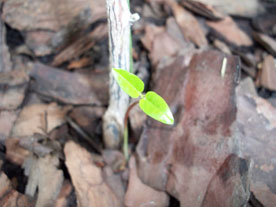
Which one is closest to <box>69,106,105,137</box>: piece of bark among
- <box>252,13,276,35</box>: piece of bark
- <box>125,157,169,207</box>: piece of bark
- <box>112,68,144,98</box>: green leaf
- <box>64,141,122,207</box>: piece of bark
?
<box>64,141,122,207</box>: piece of bark

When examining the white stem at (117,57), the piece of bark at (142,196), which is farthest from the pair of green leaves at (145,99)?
the piece of bark at (142,196)

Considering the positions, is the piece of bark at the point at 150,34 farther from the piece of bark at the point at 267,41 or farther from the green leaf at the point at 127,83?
the green leaf at the point at 127,83

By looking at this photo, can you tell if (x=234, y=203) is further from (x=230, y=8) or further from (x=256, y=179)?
(x=230, y=8)

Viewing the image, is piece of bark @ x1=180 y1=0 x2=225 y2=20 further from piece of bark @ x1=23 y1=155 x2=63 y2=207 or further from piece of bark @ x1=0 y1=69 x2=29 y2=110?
piece of bark @ x1=23 y1=155 x2=63 y2=207

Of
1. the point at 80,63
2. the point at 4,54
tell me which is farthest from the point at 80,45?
the point at 4,54

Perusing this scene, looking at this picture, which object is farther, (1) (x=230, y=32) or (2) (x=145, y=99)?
(1) (x=230, y=32)

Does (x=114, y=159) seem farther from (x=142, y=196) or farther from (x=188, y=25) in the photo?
(x=188, y=25)
